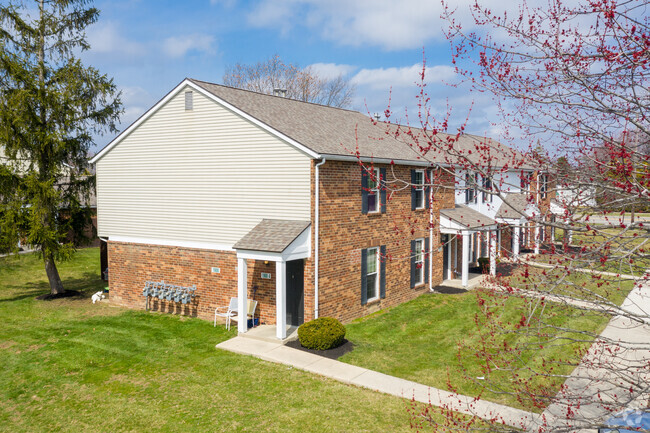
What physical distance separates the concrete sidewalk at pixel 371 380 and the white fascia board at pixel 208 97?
19.3 feet

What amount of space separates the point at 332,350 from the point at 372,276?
453 cm

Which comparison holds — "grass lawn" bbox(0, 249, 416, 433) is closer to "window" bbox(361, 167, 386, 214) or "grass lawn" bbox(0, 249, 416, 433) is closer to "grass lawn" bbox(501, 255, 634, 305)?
"grass lawn" bbox(501, 255, 634, 305)

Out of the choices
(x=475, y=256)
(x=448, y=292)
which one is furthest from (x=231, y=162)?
(x=475, y=256)

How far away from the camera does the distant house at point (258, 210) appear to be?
1476cm

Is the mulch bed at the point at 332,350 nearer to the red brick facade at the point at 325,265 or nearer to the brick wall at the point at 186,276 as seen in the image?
the red brick facade at the point at 325,265

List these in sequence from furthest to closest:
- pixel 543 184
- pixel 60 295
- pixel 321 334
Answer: pixel 60 295, pixel 321 334, pixel 543 184

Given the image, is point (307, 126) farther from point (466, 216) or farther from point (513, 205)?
point (513, 205)

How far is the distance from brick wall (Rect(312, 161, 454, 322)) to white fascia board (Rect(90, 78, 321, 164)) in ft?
3.27

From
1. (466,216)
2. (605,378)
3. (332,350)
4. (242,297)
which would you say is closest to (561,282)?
(605,378)

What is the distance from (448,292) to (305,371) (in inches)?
413

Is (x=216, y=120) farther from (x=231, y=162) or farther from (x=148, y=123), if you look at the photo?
(x=148, y=123)


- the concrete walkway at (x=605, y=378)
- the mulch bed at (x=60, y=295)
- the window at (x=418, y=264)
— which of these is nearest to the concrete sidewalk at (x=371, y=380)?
the concrete walkway at (x=605, y=378)

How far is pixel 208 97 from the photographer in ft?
53.9

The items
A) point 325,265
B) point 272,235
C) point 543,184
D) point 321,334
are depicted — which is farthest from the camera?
point 325,265
